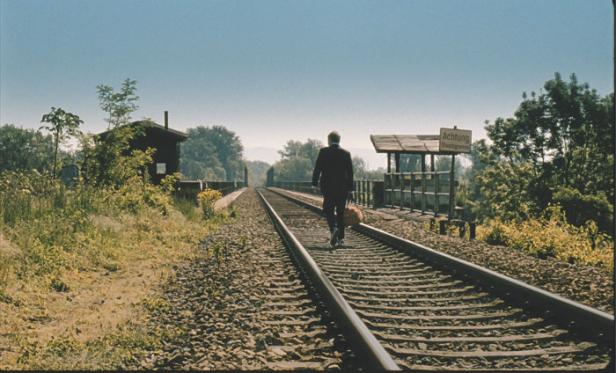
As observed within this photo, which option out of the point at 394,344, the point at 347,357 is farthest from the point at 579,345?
the point at 347,357

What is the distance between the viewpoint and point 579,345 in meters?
3.68

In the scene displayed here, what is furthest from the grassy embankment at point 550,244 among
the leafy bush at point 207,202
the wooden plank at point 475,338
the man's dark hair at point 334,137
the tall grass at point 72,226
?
the leafy bush at point 207,202

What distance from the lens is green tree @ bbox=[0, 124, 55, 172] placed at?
101438mm

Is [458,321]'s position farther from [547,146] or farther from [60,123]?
[547,146]

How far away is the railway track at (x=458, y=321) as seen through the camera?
337 centimetres

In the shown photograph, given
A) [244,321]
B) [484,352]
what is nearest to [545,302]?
[484,352]

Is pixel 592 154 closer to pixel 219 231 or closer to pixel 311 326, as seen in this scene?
pixel 219 231

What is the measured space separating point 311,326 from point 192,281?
8.40 ft

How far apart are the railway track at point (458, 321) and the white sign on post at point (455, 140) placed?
5615mm

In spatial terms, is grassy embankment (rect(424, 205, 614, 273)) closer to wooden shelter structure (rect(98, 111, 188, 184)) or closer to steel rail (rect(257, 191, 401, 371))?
steel rail (rect(257, 191, 401, 371))

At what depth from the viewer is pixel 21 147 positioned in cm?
11300

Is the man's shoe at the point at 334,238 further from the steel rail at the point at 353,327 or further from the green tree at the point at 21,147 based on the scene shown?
the green tree at the point at 21,147

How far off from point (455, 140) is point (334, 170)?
474 centimetres

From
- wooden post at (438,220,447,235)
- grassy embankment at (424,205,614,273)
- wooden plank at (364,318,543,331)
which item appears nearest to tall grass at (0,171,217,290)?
wooden plank at (364,318,543,331)
